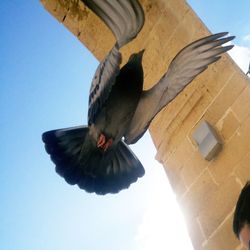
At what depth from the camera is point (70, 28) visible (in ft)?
9.02

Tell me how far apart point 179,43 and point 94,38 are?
0.75 meters

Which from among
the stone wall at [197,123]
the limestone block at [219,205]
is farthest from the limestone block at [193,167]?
the limestone block at [219,205]

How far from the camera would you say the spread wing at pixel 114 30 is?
55.1 inches

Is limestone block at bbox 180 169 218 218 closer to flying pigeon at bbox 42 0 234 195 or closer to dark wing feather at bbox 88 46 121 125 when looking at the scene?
flying pigeon at bbox 42 0 234 195

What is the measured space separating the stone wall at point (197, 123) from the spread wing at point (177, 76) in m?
0.44

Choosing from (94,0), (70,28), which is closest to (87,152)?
(94,0)

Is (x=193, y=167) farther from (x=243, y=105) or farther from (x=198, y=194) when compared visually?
(x=243, y=105)

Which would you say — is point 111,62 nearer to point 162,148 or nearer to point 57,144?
point 57,144

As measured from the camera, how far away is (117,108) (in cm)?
163

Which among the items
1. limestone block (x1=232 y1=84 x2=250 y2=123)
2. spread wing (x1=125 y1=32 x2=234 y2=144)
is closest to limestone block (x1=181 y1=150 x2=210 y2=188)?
limestone block (x1=232 y1=84 x2=250 y2=123)

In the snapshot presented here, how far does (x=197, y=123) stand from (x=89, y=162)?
2.50 ft

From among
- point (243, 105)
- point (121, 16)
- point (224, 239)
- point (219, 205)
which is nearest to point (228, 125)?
point (243, 105)

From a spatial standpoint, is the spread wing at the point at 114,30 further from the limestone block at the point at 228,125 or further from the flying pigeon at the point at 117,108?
the limestone block at the point at 228,125

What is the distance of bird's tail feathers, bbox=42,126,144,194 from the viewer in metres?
1.57
